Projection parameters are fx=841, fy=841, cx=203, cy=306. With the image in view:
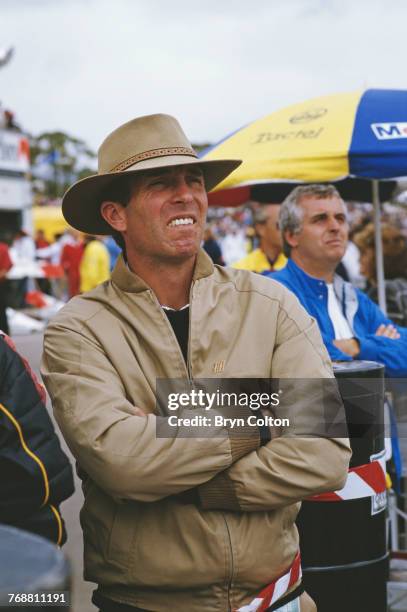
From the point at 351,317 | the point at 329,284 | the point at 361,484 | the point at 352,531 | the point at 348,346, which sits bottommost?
the point at 352,531

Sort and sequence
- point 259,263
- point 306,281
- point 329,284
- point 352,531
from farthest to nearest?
1. point 259,263
2. point 329,284
3. point 306,281
4. point 352,531

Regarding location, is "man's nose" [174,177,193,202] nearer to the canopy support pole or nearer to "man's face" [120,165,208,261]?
"man's face" [120,165,208,261]

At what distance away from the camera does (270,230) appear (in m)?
6.98

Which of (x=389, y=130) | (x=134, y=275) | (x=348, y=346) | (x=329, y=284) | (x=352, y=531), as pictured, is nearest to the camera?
(x=134, y=275)

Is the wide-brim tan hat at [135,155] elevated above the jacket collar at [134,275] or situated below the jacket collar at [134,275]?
above

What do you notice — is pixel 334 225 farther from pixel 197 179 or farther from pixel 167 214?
pixel 167 214

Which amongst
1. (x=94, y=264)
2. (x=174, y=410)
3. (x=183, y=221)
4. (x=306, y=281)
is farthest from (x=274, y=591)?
(x=94, y=264)

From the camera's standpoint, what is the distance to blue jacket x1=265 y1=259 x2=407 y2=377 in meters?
3.81

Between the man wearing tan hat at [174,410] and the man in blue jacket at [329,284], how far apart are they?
136cm

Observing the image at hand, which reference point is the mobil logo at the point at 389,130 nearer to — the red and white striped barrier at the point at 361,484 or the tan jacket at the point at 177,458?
the red and white striped barrier at the point at 361,484

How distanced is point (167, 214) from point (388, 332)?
6.07 feet

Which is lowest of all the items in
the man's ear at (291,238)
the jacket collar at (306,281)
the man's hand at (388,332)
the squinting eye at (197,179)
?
the man's hand at (388,332)

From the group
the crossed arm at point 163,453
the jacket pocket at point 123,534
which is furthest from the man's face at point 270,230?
the jacket pocket at point 123,534

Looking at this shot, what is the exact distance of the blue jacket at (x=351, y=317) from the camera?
12.5 ft
